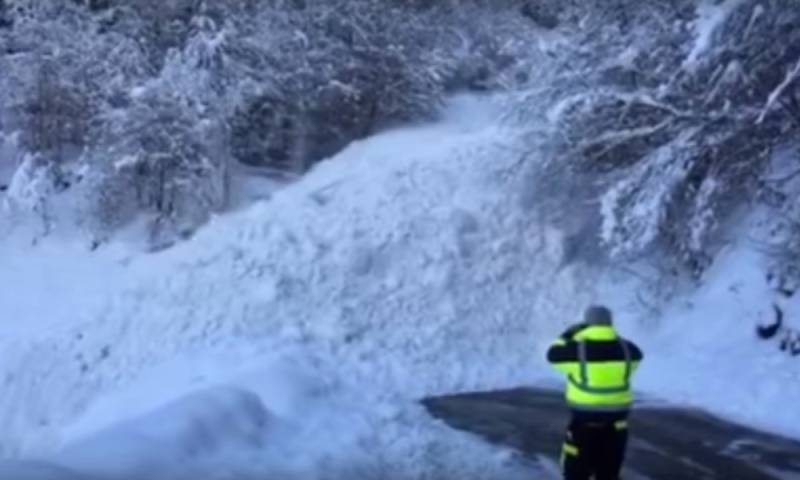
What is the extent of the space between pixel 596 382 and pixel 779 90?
6.27 metres

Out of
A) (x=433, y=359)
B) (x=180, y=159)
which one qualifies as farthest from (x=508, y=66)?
(x=433, y=359)

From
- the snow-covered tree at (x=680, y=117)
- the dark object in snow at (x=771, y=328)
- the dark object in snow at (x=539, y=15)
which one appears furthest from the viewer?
the dark object in snow at (x=539, y=15)

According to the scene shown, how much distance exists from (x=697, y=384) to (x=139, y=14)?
9466 mm

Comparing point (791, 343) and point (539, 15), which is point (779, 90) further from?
point (539, 15)

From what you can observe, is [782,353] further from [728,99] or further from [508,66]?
[508,66]

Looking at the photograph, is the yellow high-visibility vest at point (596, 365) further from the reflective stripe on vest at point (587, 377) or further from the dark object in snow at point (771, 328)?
the dark object in snow at point (771, 328)

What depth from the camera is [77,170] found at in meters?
16.7

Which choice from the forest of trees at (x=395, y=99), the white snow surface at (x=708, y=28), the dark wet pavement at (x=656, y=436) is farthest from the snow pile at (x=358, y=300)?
the white snow surface at (x=708, y=28)

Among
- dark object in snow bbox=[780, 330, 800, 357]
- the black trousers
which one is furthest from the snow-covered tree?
the black trousers

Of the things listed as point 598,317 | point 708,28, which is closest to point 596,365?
point 598,317

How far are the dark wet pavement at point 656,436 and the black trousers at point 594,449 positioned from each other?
75.7 inches

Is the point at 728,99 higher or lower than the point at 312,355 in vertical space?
higher

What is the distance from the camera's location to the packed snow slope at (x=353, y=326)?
11539mm

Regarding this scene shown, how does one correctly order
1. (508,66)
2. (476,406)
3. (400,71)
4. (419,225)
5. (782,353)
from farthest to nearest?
(508,66) → (400,71) → (419,225) → (782,353) → (476,406)
